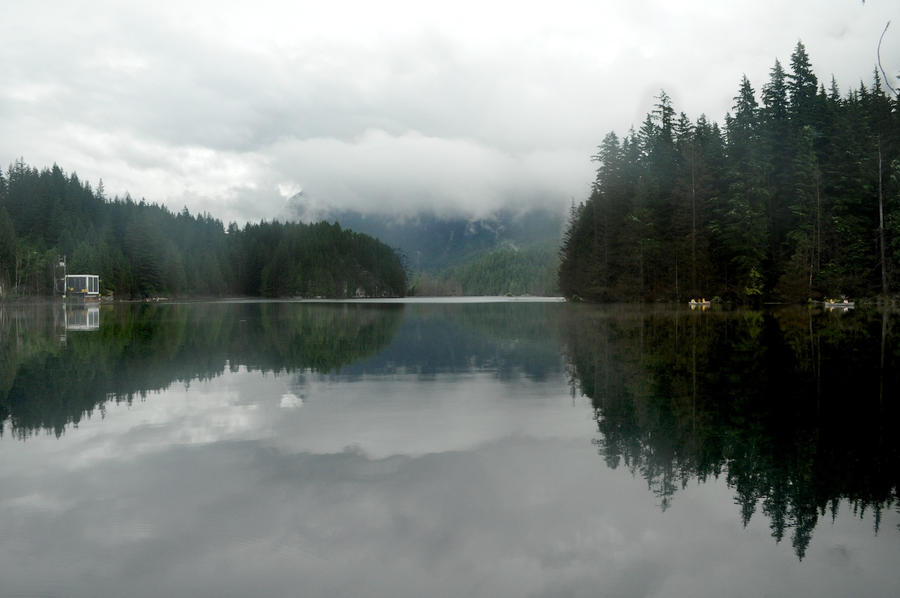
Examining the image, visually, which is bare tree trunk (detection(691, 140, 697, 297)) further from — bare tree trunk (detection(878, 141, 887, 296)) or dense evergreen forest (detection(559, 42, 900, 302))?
bare tree trunk (detection(878, 141, 887, 296))

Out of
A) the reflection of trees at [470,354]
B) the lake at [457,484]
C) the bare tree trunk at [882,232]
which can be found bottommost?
the lake at [457,484]

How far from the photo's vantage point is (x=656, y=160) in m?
74.9

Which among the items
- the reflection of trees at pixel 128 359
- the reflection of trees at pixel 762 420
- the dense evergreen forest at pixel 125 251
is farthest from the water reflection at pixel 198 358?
the dense evergreen forest at pixel 125 251

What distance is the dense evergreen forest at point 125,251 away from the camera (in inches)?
5177

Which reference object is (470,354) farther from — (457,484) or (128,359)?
(457,484)

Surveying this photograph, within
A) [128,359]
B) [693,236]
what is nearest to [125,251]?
[693,236]

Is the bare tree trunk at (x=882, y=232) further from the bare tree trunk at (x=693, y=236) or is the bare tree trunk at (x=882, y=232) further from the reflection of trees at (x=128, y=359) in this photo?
the reflection of trees at (x=128, y=359)

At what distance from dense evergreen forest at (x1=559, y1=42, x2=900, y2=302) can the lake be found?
146 ft

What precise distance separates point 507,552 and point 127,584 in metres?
3.34

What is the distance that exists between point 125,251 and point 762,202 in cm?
14402

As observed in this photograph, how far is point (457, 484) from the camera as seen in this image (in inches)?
317

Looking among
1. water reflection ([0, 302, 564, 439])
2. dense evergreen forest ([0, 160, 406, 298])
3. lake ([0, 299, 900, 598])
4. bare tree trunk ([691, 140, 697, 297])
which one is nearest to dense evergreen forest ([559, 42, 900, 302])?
bare tree trunk ([691, 140, 697, 297])

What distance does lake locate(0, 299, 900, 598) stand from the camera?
224 inches

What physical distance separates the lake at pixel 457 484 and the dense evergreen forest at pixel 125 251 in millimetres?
133222
